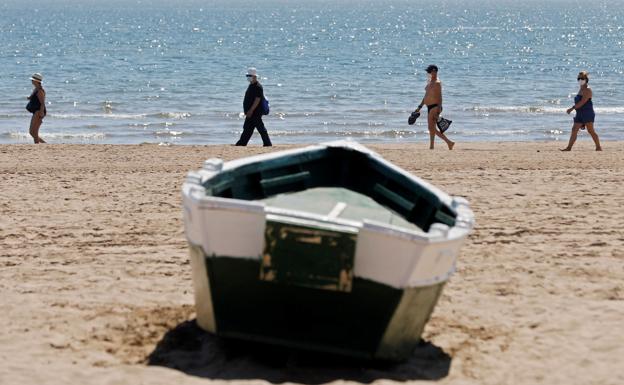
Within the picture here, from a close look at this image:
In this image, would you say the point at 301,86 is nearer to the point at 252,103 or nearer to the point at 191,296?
the point at 252,103

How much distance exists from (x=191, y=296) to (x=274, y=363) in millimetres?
1643

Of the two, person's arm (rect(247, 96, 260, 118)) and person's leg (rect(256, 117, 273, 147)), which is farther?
person's leg (rect(256, 117, 273, 147))

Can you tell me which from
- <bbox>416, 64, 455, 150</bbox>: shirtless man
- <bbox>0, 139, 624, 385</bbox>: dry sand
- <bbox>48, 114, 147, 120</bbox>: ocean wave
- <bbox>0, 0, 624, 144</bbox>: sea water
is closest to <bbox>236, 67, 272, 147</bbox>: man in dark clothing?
<bbox>416, 64, 455, 150</bbox>: shirtless man

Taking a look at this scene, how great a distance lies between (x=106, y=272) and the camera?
9.20 meters

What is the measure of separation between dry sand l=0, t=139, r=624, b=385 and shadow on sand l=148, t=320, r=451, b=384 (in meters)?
0.01

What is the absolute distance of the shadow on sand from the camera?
698cm

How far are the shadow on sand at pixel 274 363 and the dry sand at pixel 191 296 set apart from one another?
1cm

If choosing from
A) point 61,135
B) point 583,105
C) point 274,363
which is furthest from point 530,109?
point 274,363

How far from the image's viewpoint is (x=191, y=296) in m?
8.64

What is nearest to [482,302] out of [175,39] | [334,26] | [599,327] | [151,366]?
[599,327]

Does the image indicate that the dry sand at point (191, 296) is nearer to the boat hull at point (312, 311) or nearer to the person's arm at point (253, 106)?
the boat hull at point (312, 311)

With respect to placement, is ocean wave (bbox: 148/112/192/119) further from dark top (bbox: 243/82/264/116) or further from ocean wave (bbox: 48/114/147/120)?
dark top (bbox: 243/82/264/116)

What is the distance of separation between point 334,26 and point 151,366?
93390mm

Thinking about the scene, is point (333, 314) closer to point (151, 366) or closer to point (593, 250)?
point (151, 366)
